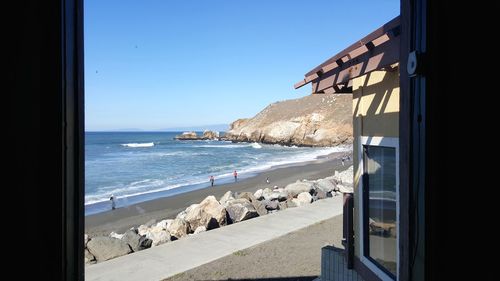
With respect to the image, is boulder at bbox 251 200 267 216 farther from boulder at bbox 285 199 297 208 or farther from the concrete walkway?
the concrete walkway

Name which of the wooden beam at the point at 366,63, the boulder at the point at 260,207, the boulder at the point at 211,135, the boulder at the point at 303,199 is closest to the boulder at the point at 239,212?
the boulder at the point at 260,207

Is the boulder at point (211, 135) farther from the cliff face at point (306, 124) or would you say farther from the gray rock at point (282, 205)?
the gray rock at point (282, 205)

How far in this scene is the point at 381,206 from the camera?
135 inches

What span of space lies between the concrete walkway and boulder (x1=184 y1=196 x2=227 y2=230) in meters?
1.28

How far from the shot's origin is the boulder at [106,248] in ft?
26.0

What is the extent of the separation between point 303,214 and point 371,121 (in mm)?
7287

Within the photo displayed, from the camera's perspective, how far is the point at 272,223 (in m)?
9.62

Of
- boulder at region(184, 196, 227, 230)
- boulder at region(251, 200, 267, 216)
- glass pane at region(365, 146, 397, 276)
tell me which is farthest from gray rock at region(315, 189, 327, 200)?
glass pane at region(365, 146, 397, 276)

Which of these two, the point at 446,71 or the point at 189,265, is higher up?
the point at 446,71

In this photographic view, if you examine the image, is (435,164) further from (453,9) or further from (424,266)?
(453,9)

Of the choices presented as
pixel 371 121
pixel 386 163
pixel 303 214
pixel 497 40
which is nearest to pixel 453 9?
pixel 497 40

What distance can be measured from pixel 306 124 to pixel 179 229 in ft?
212

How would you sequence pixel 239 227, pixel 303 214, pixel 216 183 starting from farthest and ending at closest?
1. pixel 216 183
2. pixel 303 214
3. pixel 239 227

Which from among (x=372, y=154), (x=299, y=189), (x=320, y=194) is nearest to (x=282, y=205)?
(x=320, y=194)
